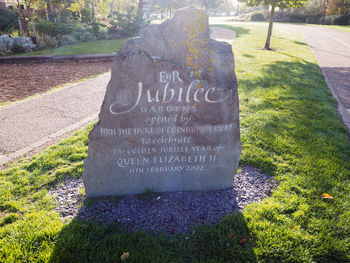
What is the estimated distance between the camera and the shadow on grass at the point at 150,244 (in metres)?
2.37

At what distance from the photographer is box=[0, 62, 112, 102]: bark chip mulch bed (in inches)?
287

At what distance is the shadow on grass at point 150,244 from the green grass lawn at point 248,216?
0.03 feet

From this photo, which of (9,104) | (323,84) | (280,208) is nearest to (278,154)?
(280,208)

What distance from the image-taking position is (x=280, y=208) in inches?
115

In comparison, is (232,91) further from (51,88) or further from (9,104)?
(51,88)

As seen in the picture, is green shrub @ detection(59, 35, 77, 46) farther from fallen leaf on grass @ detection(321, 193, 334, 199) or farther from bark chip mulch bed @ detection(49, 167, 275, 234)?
fallen leaf on grass @ detection(321, 193, 334, 199)

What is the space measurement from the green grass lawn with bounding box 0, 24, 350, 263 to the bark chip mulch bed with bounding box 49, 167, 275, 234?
137mm

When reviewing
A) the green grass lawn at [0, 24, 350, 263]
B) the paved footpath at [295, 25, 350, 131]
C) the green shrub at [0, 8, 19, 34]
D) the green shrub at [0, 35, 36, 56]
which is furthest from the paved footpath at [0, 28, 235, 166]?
the green shrub at [0, 8, 19, 34]

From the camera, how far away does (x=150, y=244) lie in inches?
99.0

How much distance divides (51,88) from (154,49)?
6064mm

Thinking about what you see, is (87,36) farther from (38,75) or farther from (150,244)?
(150,244)

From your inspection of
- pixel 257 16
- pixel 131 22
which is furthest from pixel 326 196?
pixel 257 16

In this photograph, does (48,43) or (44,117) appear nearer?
(44,117)

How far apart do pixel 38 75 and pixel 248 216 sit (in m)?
9.14
